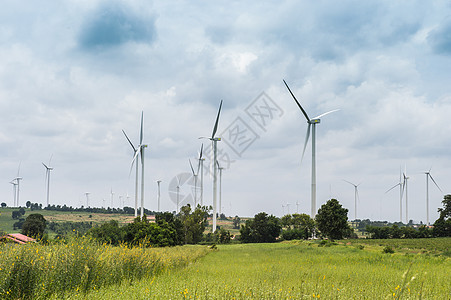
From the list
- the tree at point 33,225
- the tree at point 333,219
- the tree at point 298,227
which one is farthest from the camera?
the tree at point 298,227

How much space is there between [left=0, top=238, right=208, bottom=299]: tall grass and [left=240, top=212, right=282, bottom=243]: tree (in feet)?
291

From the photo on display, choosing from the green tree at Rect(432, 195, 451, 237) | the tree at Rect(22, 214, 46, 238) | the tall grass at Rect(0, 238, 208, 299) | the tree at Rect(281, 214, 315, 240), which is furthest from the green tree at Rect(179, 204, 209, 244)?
the tall grass at Rect(0, 238, 208, 299)

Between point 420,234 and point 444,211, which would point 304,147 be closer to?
point 420,234

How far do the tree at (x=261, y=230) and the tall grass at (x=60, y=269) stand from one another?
291 feet

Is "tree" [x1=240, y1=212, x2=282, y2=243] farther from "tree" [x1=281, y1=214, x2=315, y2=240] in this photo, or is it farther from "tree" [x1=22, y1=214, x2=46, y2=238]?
"tree" [x1=22, y1=214, x2=46, y2=238]

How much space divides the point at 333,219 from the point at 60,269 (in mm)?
73858

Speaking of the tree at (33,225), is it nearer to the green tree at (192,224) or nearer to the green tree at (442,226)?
the green tree at (192,224)

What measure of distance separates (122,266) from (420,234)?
327 feet

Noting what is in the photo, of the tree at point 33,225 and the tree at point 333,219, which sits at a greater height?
the tree at point 333,219

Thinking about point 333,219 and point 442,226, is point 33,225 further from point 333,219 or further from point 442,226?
point 442,226

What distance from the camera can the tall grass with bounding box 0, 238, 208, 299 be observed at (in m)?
15.3

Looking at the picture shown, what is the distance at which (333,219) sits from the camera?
83875mm

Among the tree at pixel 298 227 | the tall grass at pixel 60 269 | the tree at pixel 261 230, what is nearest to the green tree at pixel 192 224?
the tree at pixel 261 230

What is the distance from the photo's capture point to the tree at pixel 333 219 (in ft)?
275
